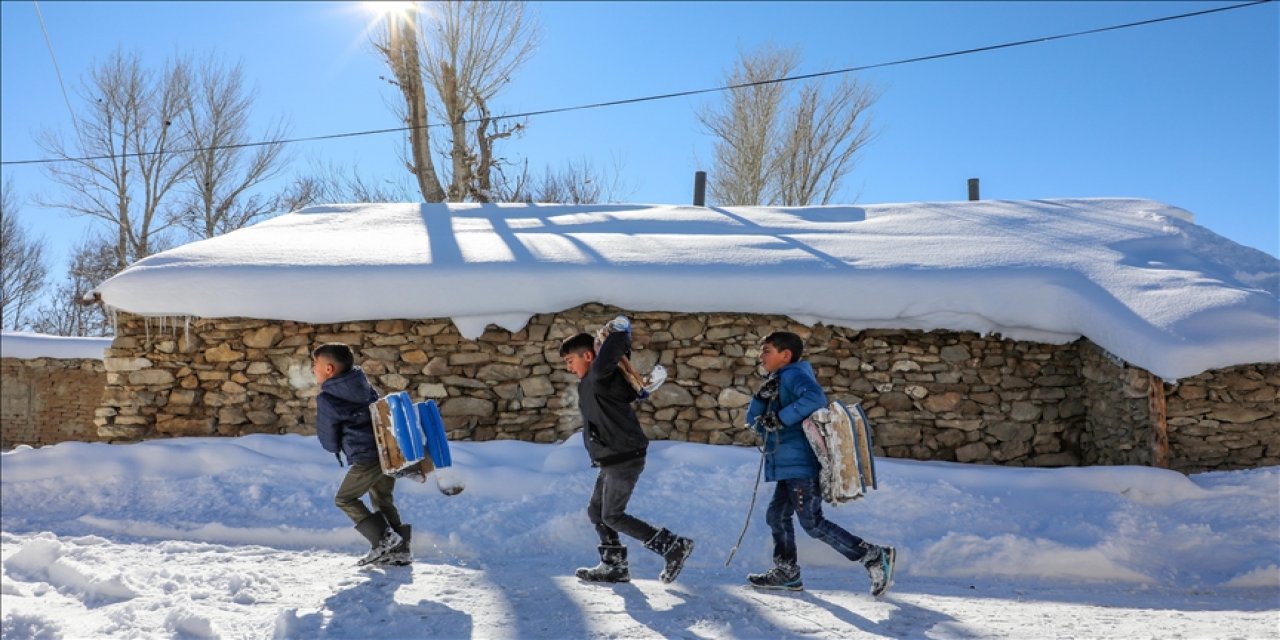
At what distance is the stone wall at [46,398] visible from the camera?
14.7m

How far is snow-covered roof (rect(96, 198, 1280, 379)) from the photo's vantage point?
7.46 meters

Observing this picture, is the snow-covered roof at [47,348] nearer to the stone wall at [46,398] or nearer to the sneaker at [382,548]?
the stone wall at [46,398]

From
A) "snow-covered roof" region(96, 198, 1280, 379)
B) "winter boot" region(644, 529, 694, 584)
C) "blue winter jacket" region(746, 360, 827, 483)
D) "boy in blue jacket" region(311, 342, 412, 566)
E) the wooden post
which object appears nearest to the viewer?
"blue winter jacket" region(746, 360, 827, 483)

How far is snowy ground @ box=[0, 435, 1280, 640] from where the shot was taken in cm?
378

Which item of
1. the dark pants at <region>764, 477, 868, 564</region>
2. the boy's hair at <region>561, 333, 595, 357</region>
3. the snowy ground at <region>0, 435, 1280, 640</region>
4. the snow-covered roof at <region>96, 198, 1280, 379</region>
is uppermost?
the snow-covered roof at <region>96, 198, 1280, 379</region>

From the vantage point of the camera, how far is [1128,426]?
7371 millimetres

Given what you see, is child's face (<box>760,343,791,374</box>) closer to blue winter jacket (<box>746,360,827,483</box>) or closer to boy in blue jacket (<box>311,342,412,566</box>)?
blue winter jacket (<box>746,360,827,483</box>)

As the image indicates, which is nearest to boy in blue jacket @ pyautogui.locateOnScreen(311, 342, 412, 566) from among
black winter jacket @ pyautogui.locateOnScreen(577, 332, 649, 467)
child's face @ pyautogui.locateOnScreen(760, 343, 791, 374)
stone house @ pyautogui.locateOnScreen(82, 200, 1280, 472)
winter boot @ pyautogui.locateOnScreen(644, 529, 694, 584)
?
black winter jacket @ pyautogui.locateOnScreen(577, 332, 649, 467)

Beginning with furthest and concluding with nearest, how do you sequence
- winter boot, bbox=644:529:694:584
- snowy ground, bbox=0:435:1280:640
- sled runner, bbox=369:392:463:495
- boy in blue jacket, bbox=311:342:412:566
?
boy in blue jacket, bbox=311:342:412:566, sled runner, bbox=369:392:463:495, winter boot, bbox=644:529:694:584, snowy ground, bbox=0:435:1280:640

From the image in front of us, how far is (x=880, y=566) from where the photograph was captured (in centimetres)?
440

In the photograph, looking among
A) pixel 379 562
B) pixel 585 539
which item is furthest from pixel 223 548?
pixel 585 539

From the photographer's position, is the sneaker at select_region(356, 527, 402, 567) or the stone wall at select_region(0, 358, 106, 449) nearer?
the sneaker at select_region(356, 527, 402, 567)

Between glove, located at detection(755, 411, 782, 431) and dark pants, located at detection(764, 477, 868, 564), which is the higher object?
glove, located at detection(755, 411, 782, 431)

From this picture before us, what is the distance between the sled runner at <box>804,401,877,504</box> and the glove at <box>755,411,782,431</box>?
0.15 metres
